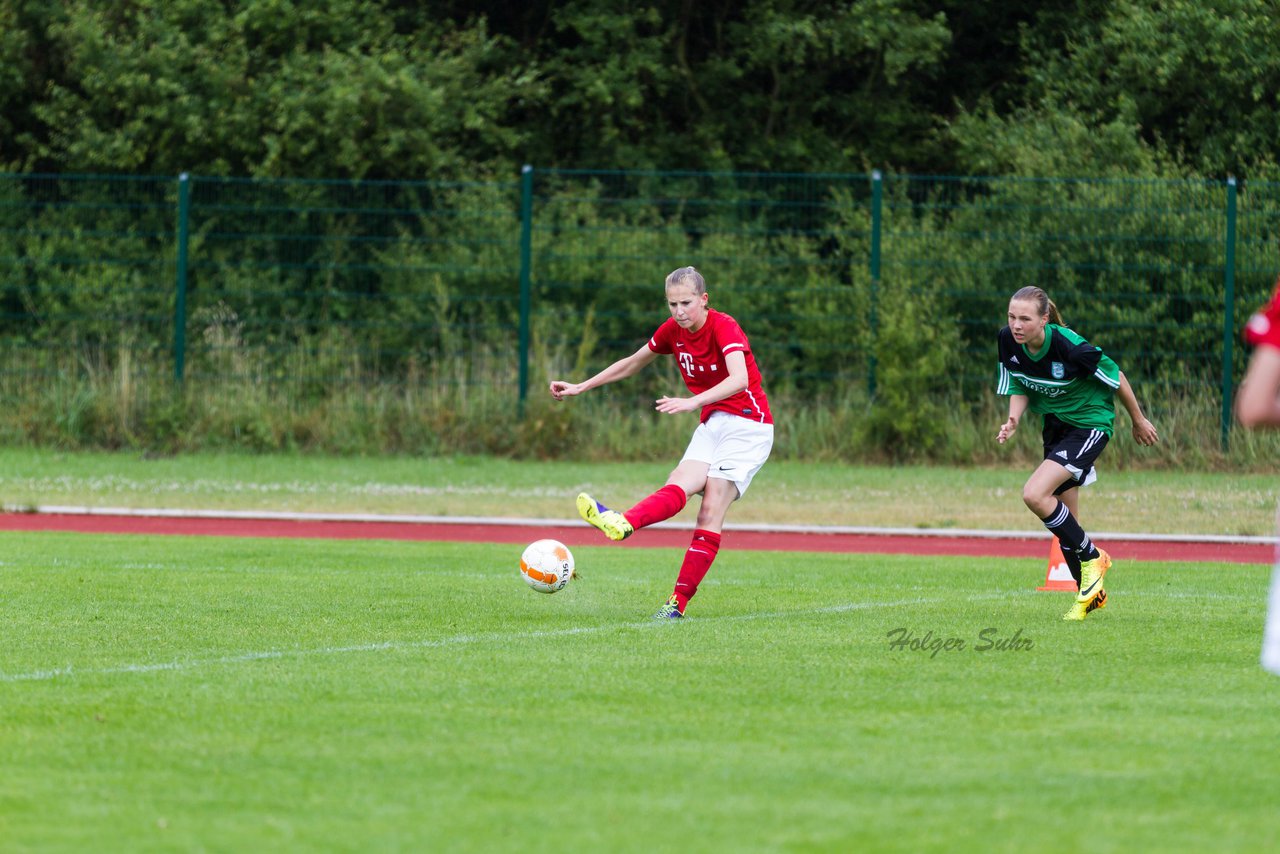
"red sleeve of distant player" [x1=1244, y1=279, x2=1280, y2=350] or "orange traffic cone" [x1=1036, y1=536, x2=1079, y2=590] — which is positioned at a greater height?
"red sleeve of distant player" [x1=1244, y1=279, x2=1280, y2=350]

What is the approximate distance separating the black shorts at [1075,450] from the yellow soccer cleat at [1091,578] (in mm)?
431

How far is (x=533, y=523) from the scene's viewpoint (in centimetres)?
1456

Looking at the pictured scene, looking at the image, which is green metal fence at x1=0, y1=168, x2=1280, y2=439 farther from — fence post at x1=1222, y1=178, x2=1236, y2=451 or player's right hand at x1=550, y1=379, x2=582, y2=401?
player's right hand at x1=550, y1=379, x2=582, y2=401

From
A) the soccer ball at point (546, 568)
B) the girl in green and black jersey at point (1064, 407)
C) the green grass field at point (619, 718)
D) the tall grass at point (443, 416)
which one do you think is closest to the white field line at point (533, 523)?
the green grass field at point (619, 718)

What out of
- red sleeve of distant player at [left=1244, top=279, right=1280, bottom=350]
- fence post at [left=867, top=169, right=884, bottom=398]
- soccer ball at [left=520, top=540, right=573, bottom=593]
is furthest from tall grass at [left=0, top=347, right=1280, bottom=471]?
red sleeve of distant player at [left=1244, top=279, right=1280, bottom=350]

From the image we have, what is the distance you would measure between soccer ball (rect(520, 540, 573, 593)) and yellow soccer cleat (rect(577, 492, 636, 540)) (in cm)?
55

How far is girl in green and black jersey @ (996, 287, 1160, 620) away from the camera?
9.26 meters

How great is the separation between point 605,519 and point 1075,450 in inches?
107

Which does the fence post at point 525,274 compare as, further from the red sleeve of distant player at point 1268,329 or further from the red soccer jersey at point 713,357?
the red sleeve of distant player at point 1268,329

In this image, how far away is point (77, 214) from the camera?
2231 cm

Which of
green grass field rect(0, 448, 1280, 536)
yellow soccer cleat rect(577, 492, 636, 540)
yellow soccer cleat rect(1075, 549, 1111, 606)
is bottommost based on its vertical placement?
green grass field rect(0, 448, 1280, 536)

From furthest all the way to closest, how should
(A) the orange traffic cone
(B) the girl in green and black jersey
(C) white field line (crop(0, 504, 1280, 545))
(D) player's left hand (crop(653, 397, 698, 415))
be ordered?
(C) white field line (crop(0, 504, 1280, 545))
(A) the orange traffic cone
(B) the girl in green and black jersey
(D) player's left hand (crop(653, 397, 698, 415))

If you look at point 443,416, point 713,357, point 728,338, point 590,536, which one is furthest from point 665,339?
point 443,416

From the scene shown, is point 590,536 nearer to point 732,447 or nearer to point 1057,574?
point 1057,574
